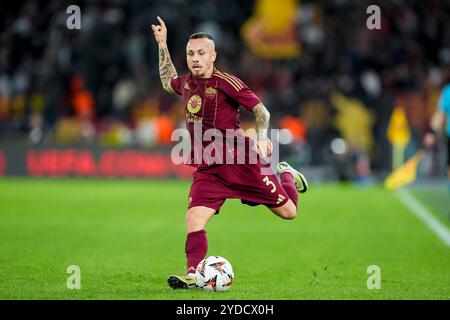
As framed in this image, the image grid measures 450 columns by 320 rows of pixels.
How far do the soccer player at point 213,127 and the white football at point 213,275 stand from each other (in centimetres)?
11

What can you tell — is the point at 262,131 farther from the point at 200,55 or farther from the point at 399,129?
the point at 399,129

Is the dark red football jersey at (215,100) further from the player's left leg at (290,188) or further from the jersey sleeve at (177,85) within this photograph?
the player's left leg at (290,188)

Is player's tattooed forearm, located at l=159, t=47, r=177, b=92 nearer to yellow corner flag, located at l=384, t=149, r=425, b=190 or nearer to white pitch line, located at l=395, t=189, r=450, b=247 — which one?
white pitch line, located at l=395, t=189, r=450, b=247

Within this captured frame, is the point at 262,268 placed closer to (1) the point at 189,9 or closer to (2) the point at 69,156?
(2) the point at 69,156

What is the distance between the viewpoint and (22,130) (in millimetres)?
23797

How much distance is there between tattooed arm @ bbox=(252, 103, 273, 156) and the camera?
789 cm

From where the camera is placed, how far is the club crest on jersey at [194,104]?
7949mm

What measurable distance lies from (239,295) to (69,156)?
16573mm

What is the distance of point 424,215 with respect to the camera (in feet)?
49.9

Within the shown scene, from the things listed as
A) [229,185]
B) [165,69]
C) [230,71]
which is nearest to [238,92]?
[229,185]

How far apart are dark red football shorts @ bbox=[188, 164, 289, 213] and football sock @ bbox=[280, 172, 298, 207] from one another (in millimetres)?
532

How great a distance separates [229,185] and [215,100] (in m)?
0.75

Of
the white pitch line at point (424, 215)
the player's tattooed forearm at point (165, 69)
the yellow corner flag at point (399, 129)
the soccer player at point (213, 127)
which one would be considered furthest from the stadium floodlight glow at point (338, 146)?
the soccer player at point (213, 127)
